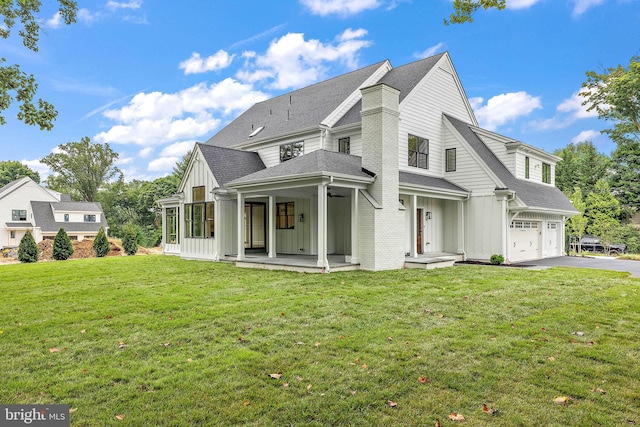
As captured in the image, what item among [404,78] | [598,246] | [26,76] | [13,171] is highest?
[13,171]

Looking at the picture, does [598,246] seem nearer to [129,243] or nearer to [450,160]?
[450,160]

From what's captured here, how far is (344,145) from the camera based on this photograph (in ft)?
52.7

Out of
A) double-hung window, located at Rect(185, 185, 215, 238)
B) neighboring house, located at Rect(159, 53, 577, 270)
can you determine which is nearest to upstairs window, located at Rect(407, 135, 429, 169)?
neighboring house, located at Rect(159, 53, 577, 270)

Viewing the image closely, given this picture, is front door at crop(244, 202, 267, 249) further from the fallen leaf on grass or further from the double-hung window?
the fallen leaf on grass

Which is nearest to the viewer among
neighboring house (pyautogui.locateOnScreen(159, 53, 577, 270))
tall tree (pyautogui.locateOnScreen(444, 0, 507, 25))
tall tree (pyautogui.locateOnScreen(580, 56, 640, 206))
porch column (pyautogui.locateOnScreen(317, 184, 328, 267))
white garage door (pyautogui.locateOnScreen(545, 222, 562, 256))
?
tall tree (pyautogui.locateOnScreen(444, 0, 507, 25))

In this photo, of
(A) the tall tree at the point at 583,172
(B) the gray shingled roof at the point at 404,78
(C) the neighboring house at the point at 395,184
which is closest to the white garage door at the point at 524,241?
(C) the neighboring house at the point at 395,184

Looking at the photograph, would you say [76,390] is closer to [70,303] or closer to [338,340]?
[338,340]

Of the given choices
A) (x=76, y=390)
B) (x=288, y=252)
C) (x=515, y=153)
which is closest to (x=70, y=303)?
(x=76, y=390)

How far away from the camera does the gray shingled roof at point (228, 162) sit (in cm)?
1573

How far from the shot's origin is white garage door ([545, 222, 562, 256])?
757 inches

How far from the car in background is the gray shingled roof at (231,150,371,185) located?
80.8ft

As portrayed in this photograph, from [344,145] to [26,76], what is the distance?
1065 centimetres

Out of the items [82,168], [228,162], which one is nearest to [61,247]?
[228,162]

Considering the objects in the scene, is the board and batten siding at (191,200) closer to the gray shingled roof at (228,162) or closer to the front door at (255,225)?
the gray shingled roof at (228,162)
